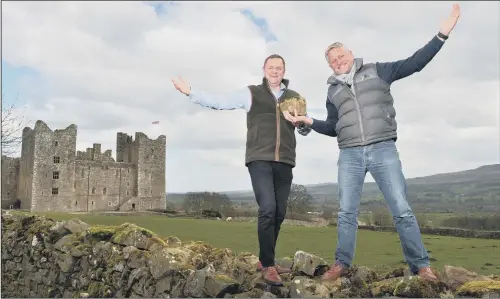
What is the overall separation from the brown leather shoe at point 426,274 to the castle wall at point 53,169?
50380 millimetres

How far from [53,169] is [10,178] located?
6014 mm

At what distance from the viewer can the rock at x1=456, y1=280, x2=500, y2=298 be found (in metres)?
4.25

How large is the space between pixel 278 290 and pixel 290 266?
1.08 metres

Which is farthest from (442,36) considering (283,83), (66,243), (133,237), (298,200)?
(298,200)

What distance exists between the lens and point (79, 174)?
51.6m

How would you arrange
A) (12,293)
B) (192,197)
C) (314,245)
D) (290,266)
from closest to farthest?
(290,266) → (12,293) → (314,245) → (192,197)

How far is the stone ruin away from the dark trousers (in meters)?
0.46

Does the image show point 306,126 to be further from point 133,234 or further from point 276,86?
point 133,234

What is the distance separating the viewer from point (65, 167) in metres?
50.2

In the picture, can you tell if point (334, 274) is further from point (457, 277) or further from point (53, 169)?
point (53, 169)

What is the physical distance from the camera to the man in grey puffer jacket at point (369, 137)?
4684 millimetres

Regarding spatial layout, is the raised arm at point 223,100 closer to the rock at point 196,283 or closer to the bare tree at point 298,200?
the rock at point 196,283

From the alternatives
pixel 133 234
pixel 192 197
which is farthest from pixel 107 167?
pixel 133 234

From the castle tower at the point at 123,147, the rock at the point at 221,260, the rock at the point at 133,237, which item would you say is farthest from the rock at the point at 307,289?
the castle tower at the point at 123,147
